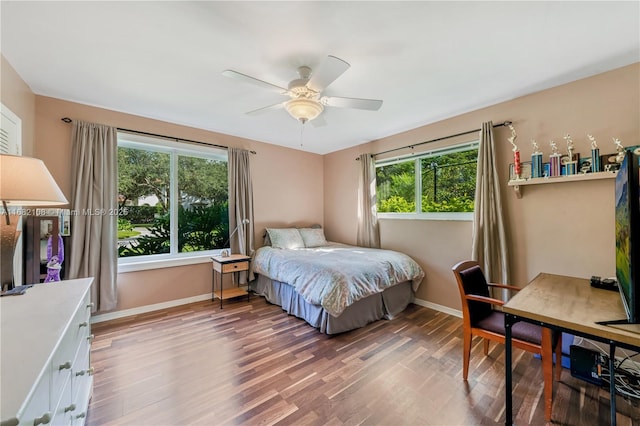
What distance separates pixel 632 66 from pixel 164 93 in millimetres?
4188

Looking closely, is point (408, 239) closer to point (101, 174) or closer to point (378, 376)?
point (378, 376)

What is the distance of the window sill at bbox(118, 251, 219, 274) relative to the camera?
304cm

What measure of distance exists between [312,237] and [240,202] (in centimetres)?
134

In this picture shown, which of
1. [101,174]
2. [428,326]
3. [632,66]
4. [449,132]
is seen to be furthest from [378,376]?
[101,174]

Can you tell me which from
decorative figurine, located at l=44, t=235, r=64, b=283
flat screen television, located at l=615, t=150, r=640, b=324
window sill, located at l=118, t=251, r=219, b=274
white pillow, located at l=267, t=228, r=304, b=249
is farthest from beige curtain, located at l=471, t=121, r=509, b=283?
decorative figurine, located at l=44, t=235, r=64, b=283

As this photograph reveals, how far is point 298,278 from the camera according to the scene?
288 cm

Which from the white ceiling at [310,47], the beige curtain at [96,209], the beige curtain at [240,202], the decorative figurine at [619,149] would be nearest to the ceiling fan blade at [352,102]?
the white ceiling at [310,47]

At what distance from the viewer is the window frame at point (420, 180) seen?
308cm

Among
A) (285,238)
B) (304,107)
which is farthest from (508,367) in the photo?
(285,238)

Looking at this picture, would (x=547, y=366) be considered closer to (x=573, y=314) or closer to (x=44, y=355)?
(x=573, y=314)

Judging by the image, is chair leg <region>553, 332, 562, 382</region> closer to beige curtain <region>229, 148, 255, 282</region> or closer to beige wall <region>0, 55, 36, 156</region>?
beige curtain <region>229, 148, 255, 282</region>

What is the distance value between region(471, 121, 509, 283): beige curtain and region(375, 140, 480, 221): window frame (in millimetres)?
190

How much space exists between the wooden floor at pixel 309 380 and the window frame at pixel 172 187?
0.72 meters

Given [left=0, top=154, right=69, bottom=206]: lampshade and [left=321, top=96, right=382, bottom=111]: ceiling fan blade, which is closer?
[left=0, top=154, right=69, bottom=206]: lampshade
